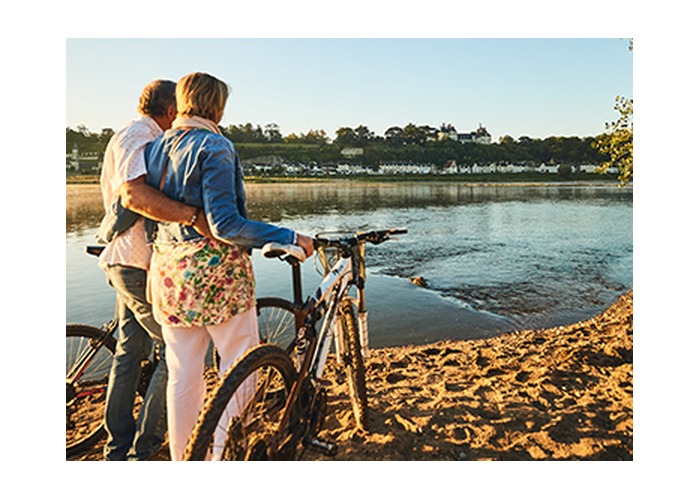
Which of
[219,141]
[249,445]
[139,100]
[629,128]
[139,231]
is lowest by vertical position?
[249,445]

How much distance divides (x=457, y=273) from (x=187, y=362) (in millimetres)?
8024

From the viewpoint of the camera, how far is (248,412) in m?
2.14

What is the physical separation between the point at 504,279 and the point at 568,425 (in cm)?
636

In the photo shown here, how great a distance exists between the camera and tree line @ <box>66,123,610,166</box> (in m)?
8.26

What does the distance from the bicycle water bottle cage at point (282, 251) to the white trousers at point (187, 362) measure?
13.7 inches

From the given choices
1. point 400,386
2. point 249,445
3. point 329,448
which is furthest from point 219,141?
point 400,386

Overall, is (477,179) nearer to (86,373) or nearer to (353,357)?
(353,357)

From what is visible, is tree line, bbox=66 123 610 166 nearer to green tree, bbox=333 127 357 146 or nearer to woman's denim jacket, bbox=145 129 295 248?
green tree, bbox=333 127 357 146

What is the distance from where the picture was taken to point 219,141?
209cm

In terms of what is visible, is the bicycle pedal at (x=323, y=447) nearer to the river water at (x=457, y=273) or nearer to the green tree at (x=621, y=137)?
the river water at (x=457, y=273)

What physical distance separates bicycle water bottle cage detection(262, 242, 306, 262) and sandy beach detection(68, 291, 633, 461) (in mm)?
1229

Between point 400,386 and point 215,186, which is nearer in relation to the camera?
point 215,186
